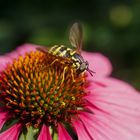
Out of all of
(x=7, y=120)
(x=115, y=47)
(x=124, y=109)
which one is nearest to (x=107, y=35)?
(x=115, y=47)

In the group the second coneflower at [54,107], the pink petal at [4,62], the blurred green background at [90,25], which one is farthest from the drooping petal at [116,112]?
the blurred green background at [90,25]

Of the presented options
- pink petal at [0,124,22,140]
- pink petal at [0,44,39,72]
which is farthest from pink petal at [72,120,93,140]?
pink petal at [0,44,39,72]

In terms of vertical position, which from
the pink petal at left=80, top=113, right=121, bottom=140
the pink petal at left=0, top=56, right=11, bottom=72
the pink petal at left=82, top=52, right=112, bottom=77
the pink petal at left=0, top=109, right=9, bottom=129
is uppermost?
the pink petal at left=0, top=56, right=11, bottom=72

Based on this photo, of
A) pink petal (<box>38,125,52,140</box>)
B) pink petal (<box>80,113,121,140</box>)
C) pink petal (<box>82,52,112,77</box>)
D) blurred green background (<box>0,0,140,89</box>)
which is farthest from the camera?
blurred green background (<box>0,0,140,89</box>)

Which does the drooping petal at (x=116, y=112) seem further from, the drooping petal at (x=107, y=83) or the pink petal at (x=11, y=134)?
the pink petal at (x=11, y=134)

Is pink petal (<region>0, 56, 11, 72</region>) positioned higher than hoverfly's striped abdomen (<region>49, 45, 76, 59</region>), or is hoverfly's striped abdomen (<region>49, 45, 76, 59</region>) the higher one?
hoverfly's striped abdomen (<region>49, 45, 76, 59</region>)

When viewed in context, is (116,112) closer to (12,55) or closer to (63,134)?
(63,134)

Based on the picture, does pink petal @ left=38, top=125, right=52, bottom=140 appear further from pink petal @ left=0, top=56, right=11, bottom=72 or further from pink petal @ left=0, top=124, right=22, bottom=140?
pink petal @ left=0, top=56, right=11, bottom=72
